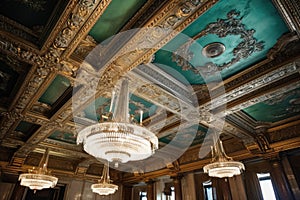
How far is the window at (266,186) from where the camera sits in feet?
18.7

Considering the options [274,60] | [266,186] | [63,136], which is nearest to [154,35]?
[274,60]

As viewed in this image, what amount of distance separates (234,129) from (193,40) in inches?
130

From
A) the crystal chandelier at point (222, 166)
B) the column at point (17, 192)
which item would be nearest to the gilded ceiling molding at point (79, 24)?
the crystal chandelier at point (222, 166)

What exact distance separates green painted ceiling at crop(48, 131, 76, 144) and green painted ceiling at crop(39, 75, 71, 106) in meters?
1.83

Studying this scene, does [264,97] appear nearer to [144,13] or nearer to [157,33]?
[157,33]

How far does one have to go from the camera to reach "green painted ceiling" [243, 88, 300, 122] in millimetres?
4524

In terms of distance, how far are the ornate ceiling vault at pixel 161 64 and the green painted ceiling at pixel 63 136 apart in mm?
449

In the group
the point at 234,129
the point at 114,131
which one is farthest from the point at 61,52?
the point at 234,129

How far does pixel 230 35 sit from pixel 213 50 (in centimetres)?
34

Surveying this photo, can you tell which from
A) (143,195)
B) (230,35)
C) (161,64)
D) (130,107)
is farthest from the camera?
(143,195)

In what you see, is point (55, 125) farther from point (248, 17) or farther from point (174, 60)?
point (248, 17)

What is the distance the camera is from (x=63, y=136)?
643 cm

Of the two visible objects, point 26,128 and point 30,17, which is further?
point 26,128

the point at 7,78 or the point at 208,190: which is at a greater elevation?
the point at 7,78
